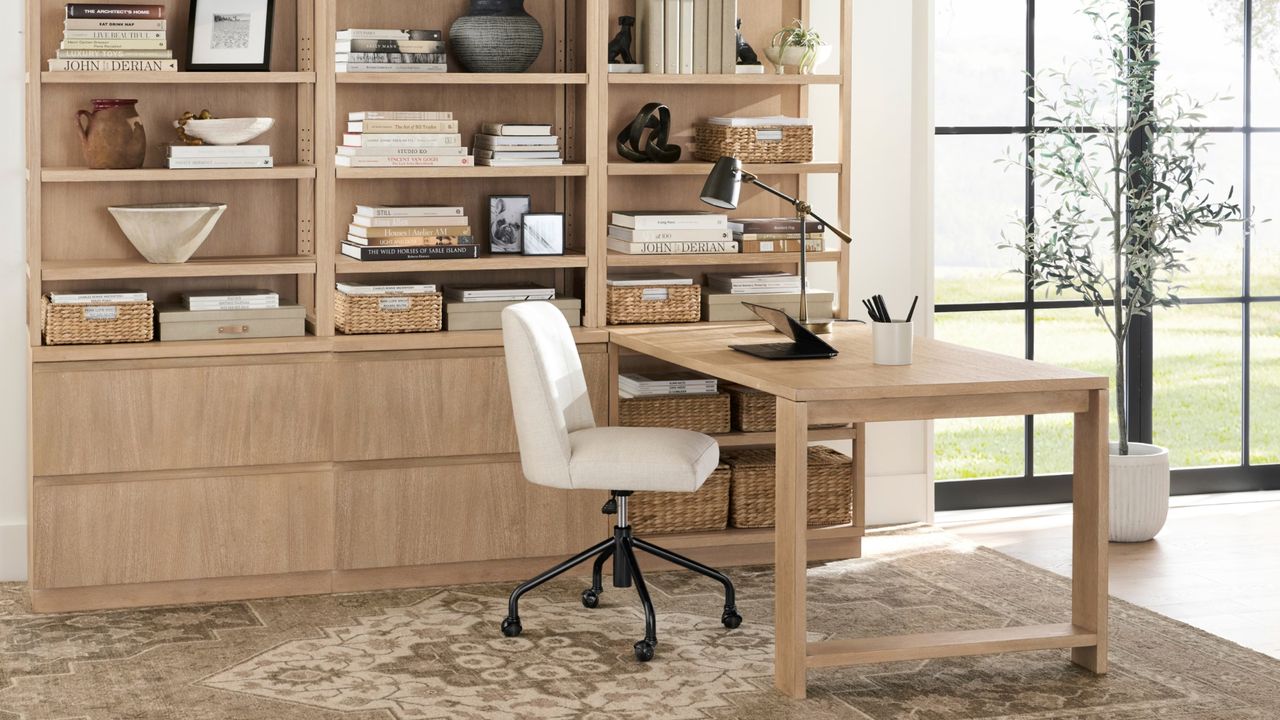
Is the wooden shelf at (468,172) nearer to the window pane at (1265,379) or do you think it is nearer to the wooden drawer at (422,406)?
the wooden drawer at (422,406)

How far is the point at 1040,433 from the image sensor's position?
7988mm

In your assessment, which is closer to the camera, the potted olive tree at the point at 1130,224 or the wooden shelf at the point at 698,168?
the wooden shelf at the point at 698,168

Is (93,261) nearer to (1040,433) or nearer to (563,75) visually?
(563,75)

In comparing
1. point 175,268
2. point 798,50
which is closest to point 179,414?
point 175,268

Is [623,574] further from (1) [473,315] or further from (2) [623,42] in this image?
(2) [623,42]

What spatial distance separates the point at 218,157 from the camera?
15.4ft

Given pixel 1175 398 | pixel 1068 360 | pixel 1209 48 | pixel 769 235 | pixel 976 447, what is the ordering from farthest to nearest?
pixel 1175 398
pixel 1068 360
pixel 976 447
pixel 1209 48
pixel 769 235

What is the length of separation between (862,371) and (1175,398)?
4.56 m

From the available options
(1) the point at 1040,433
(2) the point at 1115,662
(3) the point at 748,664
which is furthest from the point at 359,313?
(1) the point at 1040,433

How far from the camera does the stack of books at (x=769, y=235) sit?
5207mm

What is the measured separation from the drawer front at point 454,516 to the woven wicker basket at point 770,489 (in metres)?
0.45

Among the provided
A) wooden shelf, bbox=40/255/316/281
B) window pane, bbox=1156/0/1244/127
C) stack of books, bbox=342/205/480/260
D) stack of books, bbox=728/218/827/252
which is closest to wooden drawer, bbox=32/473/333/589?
wooden shelf, bbox=40/255/316/281

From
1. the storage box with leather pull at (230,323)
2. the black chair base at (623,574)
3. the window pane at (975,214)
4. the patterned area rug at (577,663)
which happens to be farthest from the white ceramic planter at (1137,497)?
the storage box with leather pull at (230,323)

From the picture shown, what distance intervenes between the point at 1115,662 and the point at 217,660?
2289mm
